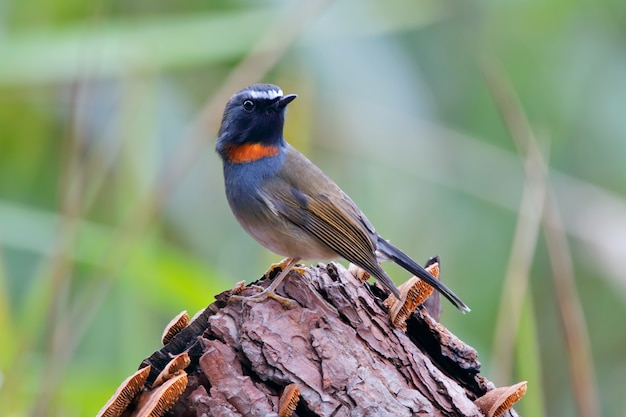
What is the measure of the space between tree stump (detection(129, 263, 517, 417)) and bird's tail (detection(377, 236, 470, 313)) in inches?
6.5

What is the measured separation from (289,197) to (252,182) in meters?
0.17

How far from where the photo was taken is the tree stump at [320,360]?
102 inches

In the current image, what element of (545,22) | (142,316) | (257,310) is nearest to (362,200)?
(142,316)

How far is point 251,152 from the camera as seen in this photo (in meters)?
4.04

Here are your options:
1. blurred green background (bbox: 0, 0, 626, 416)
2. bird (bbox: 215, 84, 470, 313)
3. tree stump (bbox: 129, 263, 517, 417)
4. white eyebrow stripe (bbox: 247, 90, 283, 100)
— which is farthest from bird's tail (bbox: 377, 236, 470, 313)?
white eyebrow stripe (bbox: 247, 90, 283, 100)

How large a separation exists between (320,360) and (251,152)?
5.05ft

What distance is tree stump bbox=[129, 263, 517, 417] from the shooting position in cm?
259

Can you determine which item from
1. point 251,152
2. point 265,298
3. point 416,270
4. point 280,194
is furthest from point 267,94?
point 265,298

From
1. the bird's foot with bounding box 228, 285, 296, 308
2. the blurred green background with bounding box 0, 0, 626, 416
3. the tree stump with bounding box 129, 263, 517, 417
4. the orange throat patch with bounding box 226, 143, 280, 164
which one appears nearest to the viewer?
the tree stump with bounding box 129, 263, 517, 417

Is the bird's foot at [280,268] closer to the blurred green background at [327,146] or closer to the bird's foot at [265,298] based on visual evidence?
the bird's foot at [265,298]

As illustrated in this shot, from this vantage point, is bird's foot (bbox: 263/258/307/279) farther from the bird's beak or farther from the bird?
the bird's beak

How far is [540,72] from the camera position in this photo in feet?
22.2

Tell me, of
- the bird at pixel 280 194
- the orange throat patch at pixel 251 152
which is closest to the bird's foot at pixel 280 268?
the bird at pixel 280 194

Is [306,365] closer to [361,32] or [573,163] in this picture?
[361,32]
